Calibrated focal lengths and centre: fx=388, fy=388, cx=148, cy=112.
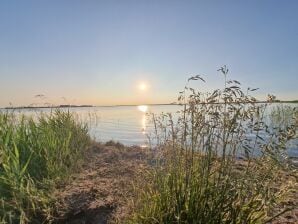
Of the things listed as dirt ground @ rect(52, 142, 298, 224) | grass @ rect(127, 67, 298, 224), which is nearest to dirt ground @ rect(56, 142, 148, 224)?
dirt ground @ rect(52, 142, 298, 224)

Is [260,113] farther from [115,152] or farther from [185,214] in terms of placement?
[115,152]

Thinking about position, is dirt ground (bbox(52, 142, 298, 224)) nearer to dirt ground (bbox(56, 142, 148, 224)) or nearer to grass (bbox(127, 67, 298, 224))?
dirt ground (bbox(56, 142, 148, 224))

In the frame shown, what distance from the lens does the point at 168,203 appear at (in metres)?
4.23

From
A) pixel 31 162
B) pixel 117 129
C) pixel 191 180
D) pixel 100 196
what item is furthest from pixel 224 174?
pixel 117 129

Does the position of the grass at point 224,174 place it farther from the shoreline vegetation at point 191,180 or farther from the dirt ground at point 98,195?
the dirt ground at point 98,195

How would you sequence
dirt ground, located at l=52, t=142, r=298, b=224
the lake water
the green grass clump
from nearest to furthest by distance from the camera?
dirt ground, located at l=52, t=142, r=298, b=224 < the green grass clump < the lake water

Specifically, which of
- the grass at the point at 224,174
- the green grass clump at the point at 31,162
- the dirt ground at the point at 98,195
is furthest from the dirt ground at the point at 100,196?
the grass at the point at 224,174

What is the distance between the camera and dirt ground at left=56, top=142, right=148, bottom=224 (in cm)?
Answer: 544

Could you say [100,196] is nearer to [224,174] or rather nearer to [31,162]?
[31,162]

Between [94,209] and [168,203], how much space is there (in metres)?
1.72

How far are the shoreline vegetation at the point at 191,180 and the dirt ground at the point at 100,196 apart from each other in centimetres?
2

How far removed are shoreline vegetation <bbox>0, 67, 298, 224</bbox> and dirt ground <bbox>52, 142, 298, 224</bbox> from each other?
0.02 metres

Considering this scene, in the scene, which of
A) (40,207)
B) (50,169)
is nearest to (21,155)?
(50,169)

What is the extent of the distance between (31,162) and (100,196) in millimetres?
1699
